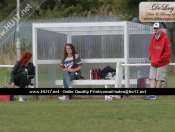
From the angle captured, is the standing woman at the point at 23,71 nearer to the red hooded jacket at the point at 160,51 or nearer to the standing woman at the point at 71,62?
the standing woman at the point at 71,62

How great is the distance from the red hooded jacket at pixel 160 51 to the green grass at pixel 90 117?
166cm

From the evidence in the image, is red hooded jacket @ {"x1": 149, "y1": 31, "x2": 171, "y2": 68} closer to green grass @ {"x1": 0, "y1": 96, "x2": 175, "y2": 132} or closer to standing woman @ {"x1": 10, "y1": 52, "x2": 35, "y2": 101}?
green grass @ {"x1": 0, "y1": 96, "x2": 175, "y2": 132}

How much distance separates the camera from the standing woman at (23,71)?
17.9 metres

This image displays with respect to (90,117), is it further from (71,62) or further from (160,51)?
(71,62)

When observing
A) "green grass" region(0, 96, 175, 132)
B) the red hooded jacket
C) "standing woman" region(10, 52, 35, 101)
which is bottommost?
"green grass" region(0, 96, 175, 132)

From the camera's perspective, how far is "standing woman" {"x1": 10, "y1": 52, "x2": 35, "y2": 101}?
58.6 feet

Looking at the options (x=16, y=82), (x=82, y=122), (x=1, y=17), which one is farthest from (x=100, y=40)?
(x=1, y=17)

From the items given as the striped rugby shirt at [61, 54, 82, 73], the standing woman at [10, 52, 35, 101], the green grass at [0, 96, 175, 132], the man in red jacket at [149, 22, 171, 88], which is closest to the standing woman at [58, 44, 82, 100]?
the striped rugby shirt at [61, 54, 82, 73]

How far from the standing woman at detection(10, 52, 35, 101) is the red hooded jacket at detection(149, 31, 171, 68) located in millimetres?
3200

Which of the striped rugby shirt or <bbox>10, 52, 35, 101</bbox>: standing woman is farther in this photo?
the striped rugby shirt

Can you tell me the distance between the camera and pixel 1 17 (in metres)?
51.8

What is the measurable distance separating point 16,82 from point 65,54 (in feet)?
4.95

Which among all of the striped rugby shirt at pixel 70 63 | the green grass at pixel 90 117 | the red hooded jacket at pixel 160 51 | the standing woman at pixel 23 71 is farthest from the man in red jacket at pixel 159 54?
the standing woman at pixel 23 71

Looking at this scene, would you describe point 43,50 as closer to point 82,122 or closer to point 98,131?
point 82,122
